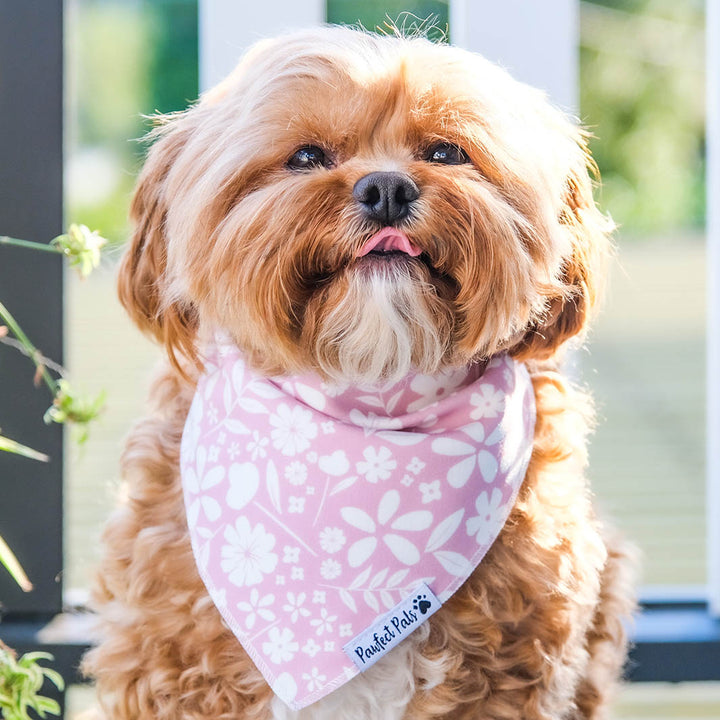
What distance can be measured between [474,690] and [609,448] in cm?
289

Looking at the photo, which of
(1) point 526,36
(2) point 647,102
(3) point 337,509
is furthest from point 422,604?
(2) point 647,102

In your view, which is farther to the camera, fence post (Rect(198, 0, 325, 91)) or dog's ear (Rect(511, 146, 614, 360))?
fence post (Rect(198, 0, 325, 91))

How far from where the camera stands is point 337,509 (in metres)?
1.28

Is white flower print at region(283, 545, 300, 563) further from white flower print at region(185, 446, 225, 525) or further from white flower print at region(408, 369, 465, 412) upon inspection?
white flower print at region(408, 369, 465, 412)

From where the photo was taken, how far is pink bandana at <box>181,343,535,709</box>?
49.7 inches

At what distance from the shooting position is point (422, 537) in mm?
1294

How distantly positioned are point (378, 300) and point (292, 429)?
0.84 ft

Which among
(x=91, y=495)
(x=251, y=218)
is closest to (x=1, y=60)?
(x=251, y=218)

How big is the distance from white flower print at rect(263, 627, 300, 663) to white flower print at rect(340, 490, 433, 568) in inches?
4.6

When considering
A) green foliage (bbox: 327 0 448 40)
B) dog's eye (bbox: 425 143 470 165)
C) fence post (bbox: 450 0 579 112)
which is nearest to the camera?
dog's eye (bbox: 425 143 470 165)

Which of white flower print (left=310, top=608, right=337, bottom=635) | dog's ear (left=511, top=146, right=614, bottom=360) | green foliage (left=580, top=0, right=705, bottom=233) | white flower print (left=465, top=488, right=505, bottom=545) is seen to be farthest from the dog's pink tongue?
green foliage (left=580, top=0, right=705, bottom=233)

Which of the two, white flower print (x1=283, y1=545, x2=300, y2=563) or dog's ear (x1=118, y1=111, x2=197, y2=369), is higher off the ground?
dog's ear (x1=118, y1=111, x2=197, y2=369)

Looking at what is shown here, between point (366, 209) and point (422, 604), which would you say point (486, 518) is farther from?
point (366, 209)

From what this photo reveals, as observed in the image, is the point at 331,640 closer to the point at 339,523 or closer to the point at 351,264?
the point at 339,523
